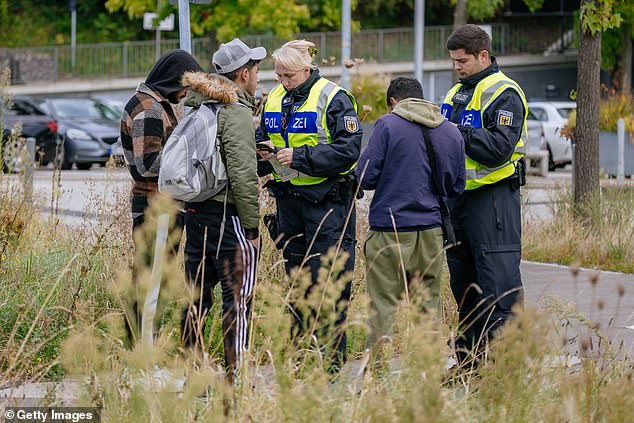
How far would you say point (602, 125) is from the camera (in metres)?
20.4

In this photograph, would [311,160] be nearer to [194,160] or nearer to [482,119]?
[194,160]

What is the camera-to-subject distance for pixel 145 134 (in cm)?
595

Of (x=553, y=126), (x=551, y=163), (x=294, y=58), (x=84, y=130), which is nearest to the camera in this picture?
(x=294, y=58)

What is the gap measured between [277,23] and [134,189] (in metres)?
26.3

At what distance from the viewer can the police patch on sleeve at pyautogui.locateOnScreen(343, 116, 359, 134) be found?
6.09m

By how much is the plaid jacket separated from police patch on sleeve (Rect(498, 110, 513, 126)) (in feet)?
5.46

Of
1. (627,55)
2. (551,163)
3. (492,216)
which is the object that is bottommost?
(551,163)

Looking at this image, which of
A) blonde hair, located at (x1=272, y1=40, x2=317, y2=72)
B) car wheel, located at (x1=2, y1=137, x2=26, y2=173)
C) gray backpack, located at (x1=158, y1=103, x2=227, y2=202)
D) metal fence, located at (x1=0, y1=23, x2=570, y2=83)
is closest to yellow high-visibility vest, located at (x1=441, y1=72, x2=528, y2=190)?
blonde hair, located at (x1=272, y1=40, x2=317, y2=72)

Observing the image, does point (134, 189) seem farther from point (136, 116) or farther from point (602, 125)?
point (602, 125)

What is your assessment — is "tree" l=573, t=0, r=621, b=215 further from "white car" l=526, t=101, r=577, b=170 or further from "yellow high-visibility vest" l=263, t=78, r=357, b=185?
"white car" l=526, t=101, r=577, b=170

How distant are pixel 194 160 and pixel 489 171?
1492 millimetres

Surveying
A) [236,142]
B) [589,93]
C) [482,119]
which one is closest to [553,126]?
[589,93]

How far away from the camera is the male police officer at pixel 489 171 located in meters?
5.86

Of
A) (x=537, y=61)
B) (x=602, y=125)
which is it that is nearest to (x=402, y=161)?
(x=602, y=125)
